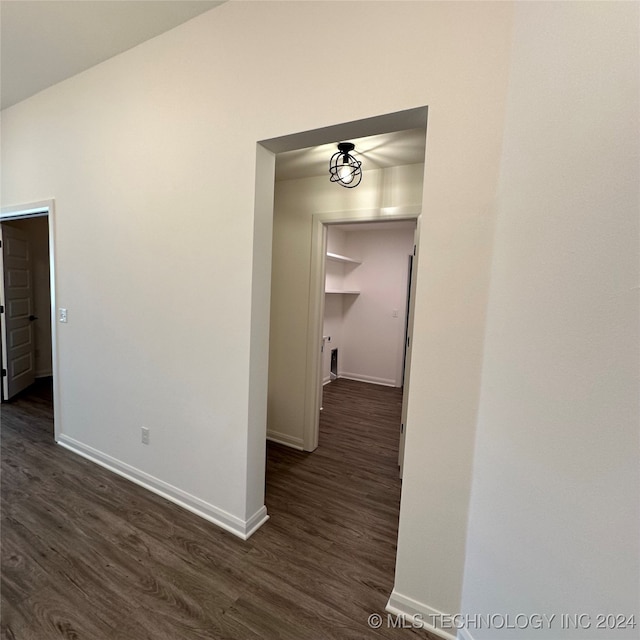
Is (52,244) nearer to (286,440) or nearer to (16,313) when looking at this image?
(16,313)

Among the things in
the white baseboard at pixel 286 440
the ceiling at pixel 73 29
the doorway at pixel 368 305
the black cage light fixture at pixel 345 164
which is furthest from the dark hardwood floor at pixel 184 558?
the ceiling at pixel 73 29

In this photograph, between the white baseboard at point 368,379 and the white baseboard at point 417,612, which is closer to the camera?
the white baseboard at point 417,612

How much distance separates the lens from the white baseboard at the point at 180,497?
6.43 feet

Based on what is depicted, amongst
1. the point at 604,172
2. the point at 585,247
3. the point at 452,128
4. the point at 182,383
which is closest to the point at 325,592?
the point at 182,383

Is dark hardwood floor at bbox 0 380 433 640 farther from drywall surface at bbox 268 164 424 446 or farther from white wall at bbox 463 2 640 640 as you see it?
white wall at bbox 463 2 640 640

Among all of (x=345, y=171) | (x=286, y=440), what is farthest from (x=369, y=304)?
(x=345, y=171)

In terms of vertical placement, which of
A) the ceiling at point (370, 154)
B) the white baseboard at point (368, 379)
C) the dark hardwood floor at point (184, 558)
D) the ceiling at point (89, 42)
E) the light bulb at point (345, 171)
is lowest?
the dark hardwood floor at point (184, 558)

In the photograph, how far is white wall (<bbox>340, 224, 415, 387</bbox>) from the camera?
530cm

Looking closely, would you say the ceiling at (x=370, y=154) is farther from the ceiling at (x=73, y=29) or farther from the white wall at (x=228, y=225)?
the ceiling at (x=73, y=29)

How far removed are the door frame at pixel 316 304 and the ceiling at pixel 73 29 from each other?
155 cm

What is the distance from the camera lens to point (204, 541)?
6.16 feet

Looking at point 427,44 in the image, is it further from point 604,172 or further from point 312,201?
point 312,201

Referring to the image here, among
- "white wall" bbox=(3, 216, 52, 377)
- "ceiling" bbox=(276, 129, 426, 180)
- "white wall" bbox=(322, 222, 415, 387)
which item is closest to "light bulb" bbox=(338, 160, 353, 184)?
"ceiling" bbox=(276, 129, 426, 180)

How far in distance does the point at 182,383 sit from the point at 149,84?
6.38 ft
